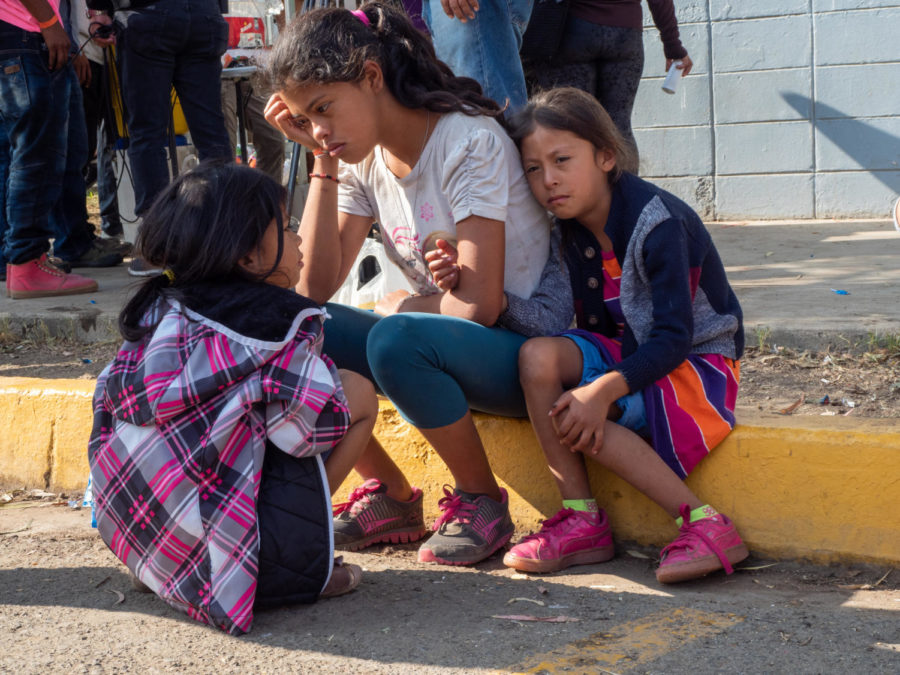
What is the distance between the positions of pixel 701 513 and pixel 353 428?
2.58ft

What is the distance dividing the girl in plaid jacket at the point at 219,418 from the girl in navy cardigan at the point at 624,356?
0.51 meters

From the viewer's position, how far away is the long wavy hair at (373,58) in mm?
2537

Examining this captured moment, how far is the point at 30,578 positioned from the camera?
8.26ft

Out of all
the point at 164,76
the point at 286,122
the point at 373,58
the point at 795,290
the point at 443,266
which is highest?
the point at 164,76

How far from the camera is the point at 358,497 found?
2.68 m

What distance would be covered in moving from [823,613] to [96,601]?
1.52 metres

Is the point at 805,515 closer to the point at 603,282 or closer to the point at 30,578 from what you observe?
the point at 603,282

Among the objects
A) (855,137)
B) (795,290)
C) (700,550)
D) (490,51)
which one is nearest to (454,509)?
(700,550)

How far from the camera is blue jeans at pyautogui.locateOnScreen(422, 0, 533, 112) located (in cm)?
335

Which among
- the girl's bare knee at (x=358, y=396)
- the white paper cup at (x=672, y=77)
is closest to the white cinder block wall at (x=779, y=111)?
the white paper cup at (x=672, y=77)

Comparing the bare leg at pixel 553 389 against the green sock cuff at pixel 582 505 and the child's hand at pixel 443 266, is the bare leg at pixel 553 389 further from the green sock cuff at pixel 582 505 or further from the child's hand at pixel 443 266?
the child's hand at pixel 443 266

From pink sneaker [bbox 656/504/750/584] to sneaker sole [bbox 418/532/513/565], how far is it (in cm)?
38

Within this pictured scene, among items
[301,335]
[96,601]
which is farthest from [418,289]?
[96,601]

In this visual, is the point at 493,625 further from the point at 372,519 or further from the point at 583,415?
the point at 372,519
